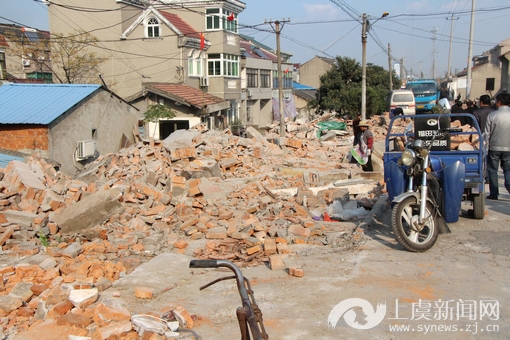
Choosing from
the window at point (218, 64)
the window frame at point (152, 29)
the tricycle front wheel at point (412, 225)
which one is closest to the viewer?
the tricycle front wheel at point (412, 225)

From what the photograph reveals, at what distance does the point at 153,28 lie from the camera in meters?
30.7

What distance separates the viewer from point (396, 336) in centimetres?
412

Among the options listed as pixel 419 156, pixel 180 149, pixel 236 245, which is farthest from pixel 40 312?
pixel 180 149

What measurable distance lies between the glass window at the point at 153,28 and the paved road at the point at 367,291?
87.2ft

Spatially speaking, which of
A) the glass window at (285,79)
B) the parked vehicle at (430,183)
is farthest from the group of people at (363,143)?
the glass window at (285,79)

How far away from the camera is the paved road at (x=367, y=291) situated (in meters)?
4.29

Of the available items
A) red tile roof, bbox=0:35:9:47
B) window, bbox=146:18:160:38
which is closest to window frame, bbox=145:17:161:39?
window, bbox=146:18:160:38

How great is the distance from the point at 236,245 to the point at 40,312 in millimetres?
3129

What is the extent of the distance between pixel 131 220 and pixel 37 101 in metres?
9.93

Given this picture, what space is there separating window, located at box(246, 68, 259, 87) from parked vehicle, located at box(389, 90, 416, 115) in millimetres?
13684

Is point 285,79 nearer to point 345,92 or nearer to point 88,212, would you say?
point 345,92

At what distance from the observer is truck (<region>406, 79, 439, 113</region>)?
1284 inches

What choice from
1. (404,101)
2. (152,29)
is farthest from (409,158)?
(152,29)

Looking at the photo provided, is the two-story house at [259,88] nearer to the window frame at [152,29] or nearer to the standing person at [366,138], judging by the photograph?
the window frame at [152,29]
